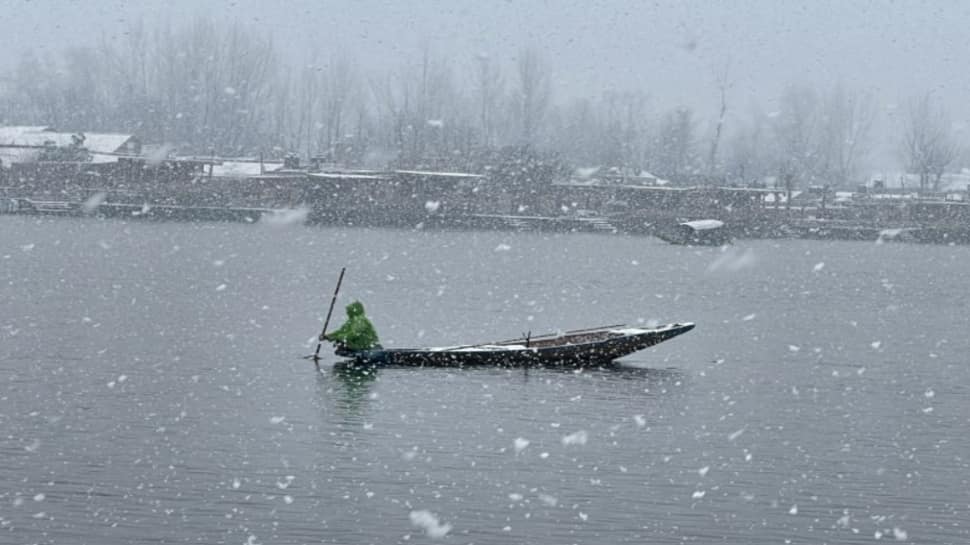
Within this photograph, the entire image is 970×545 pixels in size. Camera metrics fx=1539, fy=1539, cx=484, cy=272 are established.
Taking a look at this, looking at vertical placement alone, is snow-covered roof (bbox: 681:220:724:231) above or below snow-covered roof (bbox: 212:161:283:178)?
below

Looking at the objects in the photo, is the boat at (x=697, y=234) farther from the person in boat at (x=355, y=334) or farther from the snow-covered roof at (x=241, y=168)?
the person in boat at (x=355, y=334)

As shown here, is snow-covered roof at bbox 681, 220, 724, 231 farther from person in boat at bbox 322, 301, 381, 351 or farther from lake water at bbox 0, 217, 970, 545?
person in boat at bbox 322, 301, 381, 351

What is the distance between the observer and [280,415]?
101 ft

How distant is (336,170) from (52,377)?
377ft

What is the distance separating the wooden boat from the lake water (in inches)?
14.0

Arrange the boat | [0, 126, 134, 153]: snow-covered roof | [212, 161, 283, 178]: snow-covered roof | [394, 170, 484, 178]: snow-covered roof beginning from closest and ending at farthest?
1. the boat
2. [0, 126, 134, 153]: snow-covered roof
3. [394, 170, 484, 178]: snow-covered roof
4. [212, 161, 283, 178]: snow-covered roof

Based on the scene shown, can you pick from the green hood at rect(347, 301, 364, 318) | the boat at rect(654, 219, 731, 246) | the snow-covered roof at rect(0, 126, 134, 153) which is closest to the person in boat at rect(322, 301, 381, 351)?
the green hood at rect(347, 301, 364, 318)

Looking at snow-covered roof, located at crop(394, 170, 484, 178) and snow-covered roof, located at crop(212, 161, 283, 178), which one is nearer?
snow-covered roof, located at crop(394, 170, 484, 178)

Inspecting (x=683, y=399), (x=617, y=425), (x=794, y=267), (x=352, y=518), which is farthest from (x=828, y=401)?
(x=794, y=267)

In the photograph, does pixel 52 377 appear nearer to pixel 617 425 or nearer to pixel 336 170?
pixel 617 425

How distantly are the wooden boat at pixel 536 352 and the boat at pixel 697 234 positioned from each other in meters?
103

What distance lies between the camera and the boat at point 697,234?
465 feet

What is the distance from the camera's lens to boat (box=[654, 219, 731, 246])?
141750 millimetres

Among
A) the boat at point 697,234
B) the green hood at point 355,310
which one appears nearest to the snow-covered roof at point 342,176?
the boat at point 697,234
